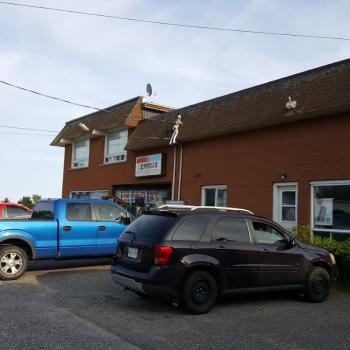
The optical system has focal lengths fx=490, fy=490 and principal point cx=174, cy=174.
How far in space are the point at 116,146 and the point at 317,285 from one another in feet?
50.2

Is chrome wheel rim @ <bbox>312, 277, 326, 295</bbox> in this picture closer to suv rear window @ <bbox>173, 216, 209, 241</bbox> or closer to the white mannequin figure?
suv rear window @ <bbox>173, 216, 209, 241</bbox>

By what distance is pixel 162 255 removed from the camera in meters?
7.49

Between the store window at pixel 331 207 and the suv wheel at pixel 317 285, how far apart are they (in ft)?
11.9

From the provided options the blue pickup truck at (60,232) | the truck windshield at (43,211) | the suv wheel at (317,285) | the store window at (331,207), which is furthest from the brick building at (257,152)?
the truck windshield at (43,211)

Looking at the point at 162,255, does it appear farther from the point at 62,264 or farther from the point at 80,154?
the point at 80,154

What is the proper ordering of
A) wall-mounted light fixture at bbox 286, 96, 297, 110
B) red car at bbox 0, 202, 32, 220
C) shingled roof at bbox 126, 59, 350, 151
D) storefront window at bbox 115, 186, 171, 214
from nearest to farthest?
shingled roof at bbox 126, 59, 350, 151, wall-mounted light fixture at bbox 286, 96, 297, 110, red car at bbox 0, 202, 32, 220, storefront window at bbox 115, 186, 171, 214

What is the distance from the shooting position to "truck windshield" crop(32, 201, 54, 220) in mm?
11879

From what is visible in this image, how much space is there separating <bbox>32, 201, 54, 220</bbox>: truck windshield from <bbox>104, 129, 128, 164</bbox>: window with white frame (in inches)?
366

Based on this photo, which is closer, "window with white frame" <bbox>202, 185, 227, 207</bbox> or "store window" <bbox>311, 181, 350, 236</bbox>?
"store window" <bbox>311, 181, 350, 236</bbox>

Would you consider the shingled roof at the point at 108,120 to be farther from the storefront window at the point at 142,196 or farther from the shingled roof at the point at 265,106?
the storefront window at the point at 142,196

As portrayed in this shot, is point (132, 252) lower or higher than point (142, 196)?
lower

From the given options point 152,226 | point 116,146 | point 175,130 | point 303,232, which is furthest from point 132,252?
Answer: point 116,146

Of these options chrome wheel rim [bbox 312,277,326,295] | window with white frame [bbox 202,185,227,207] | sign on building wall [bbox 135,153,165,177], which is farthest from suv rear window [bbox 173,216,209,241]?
sign on building wall [bbox 135,153,165,177]

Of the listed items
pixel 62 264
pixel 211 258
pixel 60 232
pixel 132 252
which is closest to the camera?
pixel 211 258
